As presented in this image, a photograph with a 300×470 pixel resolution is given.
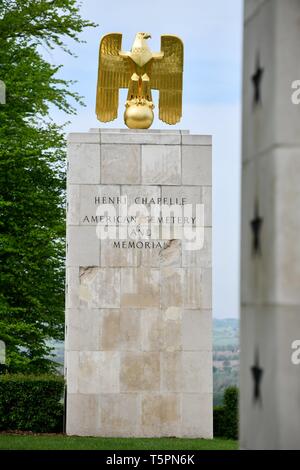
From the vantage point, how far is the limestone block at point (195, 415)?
1748 centimetres

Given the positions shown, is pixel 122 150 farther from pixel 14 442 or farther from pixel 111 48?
pixel 14 442

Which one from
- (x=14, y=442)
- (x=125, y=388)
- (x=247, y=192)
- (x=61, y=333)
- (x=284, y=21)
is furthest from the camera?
(x=61, y=333)

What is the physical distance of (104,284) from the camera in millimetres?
17516

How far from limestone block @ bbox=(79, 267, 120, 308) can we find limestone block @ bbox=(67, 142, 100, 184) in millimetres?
1689

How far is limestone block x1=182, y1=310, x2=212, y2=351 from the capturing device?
1761 cm

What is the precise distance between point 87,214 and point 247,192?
9.82 metres

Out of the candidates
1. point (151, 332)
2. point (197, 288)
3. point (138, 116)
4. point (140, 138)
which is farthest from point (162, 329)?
point (138, 116)

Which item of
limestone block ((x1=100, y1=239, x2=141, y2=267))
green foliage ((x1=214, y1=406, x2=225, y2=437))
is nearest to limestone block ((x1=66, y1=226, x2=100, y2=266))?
limestone block ((x1=100, y1=239, x2=141, y2=267))

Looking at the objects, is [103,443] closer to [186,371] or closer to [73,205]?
[186,371]

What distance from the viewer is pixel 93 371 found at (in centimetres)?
1733

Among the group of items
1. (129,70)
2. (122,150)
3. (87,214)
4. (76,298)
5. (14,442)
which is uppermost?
(129,70)

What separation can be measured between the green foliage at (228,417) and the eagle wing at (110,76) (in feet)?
19.8

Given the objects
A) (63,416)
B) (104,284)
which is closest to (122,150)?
(104,284)

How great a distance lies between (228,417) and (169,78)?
22.5 ft
